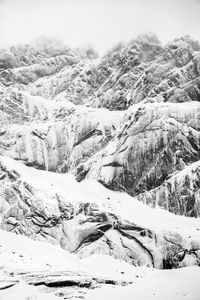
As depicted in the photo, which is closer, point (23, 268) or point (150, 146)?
point (23, 268)

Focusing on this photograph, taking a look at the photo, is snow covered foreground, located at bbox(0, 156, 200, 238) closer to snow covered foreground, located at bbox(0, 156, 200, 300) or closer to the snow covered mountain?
snow covered foreground, located at bbox(0, 156, 200, 300)

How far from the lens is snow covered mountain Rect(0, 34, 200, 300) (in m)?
73.1

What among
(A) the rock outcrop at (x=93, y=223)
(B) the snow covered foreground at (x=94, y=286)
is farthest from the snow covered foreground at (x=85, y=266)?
(A) the rock outcrop at (x=93, y=223)

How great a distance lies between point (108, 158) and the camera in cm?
9119

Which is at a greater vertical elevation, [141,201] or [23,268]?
[23,268]

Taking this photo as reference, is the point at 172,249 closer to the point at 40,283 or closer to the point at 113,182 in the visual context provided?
the point at 113,182

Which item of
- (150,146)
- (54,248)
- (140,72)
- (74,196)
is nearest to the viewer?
(54,248)

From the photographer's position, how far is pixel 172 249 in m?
71.1

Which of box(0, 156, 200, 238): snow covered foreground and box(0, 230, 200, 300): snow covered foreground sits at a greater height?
box(0, 230, 200, 300): snow covered foreground

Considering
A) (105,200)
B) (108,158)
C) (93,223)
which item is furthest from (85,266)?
(108,158)

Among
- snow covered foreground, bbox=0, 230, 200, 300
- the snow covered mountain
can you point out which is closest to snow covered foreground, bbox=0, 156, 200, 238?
the snow covered mountain

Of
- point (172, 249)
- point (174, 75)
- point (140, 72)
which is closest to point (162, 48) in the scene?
point (140, 72)

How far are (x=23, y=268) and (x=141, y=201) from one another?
123ft

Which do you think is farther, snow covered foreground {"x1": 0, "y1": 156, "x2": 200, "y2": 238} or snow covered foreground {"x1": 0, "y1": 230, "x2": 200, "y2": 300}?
snow covered foreground {"x1": 0, "y1": 156, "x2": 200, "y2": 238}
